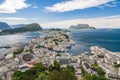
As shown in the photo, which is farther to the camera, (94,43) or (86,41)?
(86,41)

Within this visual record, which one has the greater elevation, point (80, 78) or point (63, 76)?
point (63, 76)

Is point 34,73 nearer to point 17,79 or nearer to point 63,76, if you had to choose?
point 17,79

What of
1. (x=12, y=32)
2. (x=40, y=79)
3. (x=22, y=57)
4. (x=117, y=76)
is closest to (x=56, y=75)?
(x=40, y=79)

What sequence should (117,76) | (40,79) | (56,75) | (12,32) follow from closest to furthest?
(56,75) < (40,79) < (117,76) < (12,32)

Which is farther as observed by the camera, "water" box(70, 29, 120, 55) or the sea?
the sea

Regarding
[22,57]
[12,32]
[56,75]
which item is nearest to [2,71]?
[22,57]

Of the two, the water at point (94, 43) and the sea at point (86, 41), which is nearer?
the water at point (94, 43)

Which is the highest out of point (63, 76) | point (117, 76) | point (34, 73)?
point (63, 76)

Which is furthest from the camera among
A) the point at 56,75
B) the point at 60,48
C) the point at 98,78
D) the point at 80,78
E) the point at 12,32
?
the point at 12,32

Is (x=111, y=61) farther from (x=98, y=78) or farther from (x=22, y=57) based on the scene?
(x=22, y=57)

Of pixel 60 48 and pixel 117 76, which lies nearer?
pixel 117 76
